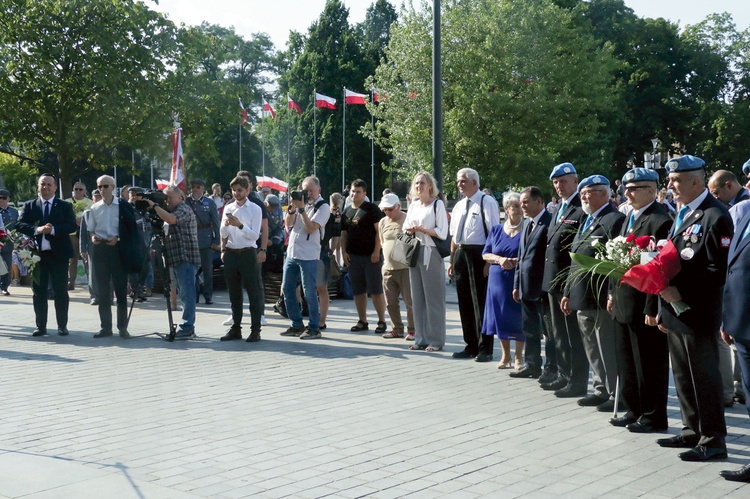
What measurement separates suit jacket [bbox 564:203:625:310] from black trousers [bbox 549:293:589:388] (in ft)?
1.75

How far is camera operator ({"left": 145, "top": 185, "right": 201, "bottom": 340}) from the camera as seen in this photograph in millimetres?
12305

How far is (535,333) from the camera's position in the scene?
923 centimetres

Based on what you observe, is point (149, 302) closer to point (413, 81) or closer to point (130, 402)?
point (130, 402)

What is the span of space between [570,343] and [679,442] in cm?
194

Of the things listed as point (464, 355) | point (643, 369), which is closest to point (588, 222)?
point (643, 369)

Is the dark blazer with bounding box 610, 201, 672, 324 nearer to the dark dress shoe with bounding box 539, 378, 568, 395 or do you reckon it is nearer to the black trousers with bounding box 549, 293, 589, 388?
the black trousers with bounding box 549, 293, 589, 388

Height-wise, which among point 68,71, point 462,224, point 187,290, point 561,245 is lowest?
point 187,290

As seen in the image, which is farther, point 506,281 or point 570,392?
point 506,281

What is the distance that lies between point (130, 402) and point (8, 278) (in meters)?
11.2

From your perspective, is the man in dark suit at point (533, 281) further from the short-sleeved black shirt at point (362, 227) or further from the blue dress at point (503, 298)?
the short-sleeved black shirt at point (362, 227)

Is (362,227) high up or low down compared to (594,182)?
down

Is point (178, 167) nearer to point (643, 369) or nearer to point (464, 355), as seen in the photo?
point (464, 355)

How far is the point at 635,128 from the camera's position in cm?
5675

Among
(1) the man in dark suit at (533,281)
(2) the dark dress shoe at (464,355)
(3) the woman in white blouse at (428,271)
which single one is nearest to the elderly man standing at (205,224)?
(3) the woman in white blouse at (428,271)
